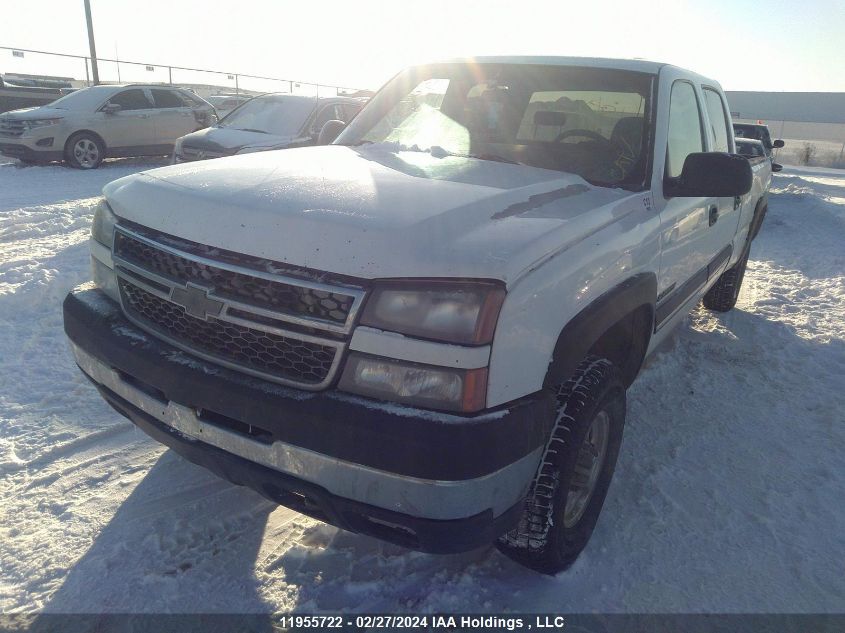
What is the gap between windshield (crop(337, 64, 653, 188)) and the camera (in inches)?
118

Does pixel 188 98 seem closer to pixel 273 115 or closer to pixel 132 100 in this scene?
pixel 132 100

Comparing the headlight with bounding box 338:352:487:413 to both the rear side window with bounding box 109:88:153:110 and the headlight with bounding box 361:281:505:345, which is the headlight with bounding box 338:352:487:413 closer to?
the headlight with bounding box 361:281:505:345

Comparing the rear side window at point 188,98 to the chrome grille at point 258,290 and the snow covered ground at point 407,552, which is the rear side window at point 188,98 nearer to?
the snow covered ground at point 407,552

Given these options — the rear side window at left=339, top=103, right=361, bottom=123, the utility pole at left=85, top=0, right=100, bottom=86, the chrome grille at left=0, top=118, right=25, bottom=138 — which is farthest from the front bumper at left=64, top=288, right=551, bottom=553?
the utility pole at left=85, top=0, right=100, bottom=86

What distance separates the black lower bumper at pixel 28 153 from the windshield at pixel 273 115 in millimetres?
4140

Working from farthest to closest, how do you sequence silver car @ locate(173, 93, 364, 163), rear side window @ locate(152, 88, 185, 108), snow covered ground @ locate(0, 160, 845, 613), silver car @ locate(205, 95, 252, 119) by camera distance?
silver car @ locate(205, 95, 252, 119) < rear side window @ locate(152, 88, 185, 108) < silver car @ locate(173, 93, 364, 163) < snow covered ground @ locate(0, 160, 845, 613)

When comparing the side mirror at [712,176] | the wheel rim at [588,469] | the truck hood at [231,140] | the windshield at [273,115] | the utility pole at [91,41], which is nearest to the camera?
the wheel rim at [588,469]

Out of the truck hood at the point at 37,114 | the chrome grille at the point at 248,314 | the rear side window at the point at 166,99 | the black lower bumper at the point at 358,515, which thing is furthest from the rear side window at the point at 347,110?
the black lower bumper at the point at 358,515

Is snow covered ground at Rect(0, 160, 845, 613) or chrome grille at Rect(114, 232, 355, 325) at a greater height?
chrome grille at Rect(114, 232, 355, 325)

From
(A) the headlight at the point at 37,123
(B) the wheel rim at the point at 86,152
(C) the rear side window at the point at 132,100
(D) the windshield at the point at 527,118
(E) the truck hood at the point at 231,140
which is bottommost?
(B) the wheel rim at the point at 86,152

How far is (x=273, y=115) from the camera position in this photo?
9.34 metres

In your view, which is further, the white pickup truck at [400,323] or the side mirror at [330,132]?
the side mirror at [330,132]

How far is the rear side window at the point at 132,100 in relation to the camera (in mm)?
12336

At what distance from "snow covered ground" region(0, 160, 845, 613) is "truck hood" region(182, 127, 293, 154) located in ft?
15.2
